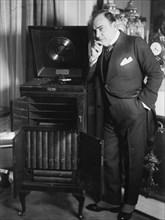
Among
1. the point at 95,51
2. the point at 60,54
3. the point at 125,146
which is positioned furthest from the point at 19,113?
the point at 125,146

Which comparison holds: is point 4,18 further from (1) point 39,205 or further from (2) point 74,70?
(1) point 39,205

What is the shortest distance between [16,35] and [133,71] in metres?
1.16

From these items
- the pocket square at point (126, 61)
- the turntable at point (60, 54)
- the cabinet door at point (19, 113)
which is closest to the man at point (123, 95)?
the pocket square at point (126, 61)

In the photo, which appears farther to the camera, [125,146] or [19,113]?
[125,146]

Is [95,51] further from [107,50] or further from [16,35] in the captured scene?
[16,35]

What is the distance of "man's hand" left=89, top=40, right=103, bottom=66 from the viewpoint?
2.28 meters

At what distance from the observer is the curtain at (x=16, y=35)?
2725mm

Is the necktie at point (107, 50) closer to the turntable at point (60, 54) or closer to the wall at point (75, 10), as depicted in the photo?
the turntable at point (60, 54)

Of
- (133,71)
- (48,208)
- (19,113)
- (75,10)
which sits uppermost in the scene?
(75,10)

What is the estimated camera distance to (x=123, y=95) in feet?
7.34

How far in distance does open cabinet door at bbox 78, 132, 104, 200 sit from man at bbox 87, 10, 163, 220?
0.21 m

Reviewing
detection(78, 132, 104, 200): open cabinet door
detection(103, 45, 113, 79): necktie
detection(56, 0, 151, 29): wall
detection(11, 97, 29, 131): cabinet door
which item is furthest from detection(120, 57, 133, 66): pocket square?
detection(56, 0, 151, 29): wall

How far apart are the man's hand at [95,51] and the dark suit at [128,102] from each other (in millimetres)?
42

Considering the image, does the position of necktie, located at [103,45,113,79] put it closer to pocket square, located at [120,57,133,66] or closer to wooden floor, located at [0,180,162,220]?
pocket square, located at [120,57,133,66]
